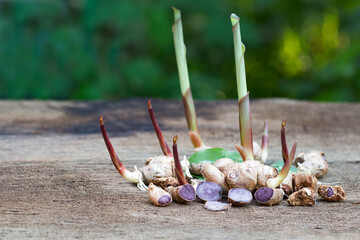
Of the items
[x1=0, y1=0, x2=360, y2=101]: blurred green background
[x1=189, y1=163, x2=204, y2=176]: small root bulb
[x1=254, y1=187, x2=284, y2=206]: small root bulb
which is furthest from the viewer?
[x1=0, y1=0, x2=360, y2=101]: blurred green background

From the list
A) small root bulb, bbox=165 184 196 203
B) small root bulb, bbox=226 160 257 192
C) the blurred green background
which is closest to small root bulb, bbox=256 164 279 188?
A: small root bulb, bbox=226 160 257 192

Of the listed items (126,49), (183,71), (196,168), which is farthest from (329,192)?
(126,49)

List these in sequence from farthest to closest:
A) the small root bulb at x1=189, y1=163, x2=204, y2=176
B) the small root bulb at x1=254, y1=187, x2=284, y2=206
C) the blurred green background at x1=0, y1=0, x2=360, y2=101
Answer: the blurred green background at x1=0, y1=0, x2=360, y2=101
the small root bulb at x1=189, y1=163, x2=204, y2=176
the small root bulb at x1=254, y1=187, x2=284, y2=206

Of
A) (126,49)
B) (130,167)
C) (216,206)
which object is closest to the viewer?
(216,206)

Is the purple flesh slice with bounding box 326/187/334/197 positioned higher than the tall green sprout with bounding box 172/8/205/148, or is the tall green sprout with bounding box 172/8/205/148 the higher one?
the tall green sprout with bounding box 172/8/205/148

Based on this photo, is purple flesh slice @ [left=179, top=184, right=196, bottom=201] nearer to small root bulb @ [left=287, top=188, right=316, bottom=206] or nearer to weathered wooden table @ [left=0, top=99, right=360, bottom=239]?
weathered wooden table @ [left=0, top=99, right=360, bottom=239]

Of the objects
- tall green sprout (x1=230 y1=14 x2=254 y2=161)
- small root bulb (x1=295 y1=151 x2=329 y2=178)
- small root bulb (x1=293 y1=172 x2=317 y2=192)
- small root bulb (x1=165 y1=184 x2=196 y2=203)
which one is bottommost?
small root bulb (x1=165 y1=184 x2=196 y2=203)

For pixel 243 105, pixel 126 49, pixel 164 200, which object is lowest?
pixel 164 200

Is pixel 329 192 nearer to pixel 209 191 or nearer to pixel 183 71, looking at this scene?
pixel 209 191

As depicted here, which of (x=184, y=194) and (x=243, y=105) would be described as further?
(x=243, y=105)
